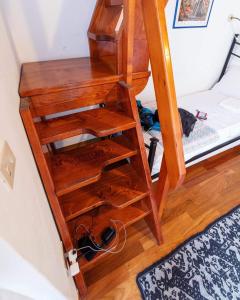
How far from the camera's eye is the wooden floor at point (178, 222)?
1.19m

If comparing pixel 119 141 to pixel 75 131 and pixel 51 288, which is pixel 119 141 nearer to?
pixel 75 131

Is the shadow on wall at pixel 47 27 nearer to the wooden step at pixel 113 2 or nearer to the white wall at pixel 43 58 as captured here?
the white wall at pixel 43 58

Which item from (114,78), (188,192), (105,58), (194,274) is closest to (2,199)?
(114,78)

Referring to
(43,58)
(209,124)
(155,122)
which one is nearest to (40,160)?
(43,58)

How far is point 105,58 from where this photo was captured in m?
1.08

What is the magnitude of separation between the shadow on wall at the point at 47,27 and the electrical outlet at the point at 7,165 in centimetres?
95

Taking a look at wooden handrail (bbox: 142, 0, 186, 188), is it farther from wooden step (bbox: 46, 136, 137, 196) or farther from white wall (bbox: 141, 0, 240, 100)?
white wall (bbox: 141, 0, 240, 100)

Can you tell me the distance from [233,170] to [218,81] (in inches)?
52.3

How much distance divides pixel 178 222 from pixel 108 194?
777 mm

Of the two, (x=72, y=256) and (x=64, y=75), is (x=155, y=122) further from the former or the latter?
(x=72, y=256)

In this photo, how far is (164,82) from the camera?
2.35 ft

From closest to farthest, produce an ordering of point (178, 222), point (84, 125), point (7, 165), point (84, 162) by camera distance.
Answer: point (7, 165), point (84, 125), point (84, 162), point (178, 222)

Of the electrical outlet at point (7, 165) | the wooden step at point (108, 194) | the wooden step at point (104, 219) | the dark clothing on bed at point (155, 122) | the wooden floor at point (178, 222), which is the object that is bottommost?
the wooden floor at point (178, 222)

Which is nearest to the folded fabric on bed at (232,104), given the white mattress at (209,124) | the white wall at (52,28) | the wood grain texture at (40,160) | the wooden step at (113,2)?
the white mattress at (209,124)
